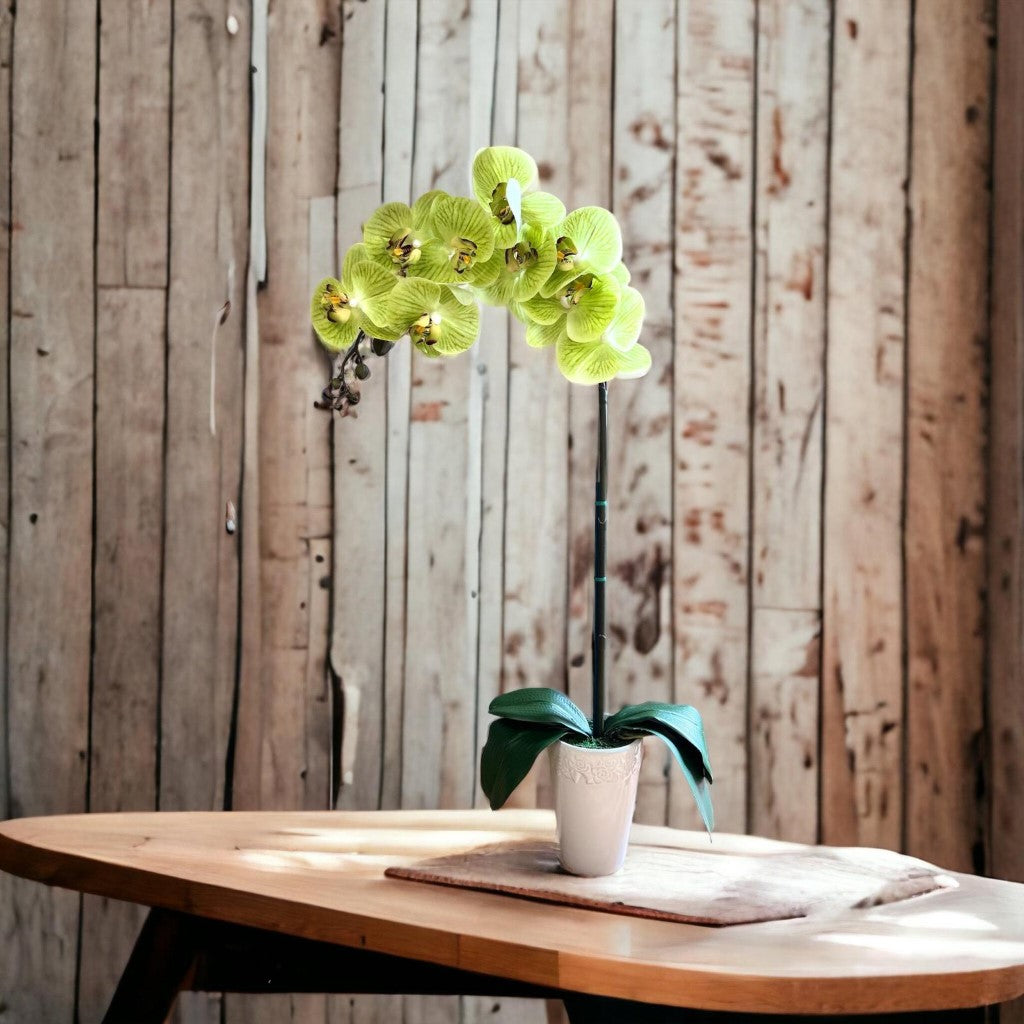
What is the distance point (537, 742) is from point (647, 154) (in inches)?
37.7

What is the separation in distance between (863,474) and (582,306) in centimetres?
72

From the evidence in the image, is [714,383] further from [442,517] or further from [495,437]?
[442,517]

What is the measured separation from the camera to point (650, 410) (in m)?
1.51

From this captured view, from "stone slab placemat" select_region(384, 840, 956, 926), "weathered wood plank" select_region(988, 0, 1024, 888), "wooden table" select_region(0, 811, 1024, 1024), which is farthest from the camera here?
"weathered wood plank" select_region(988, 0, 1024, 888)

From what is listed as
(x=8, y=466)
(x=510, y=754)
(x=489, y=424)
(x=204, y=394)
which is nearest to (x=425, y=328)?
(x=510, y=754)

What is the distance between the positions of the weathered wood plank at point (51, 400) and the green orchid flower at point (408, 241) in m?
0.70

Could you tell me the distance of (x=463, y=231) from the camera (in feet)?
3.12

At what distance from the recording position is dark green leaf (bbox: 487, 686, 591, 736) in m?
Result: 0.94

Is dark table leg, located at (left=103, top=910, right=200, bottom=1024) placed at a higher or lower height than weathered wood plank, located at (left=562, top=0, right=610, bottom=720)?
lower

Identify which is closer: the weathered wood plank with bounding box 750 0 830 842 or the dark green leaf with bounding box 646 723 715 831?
the dark green leaf with bounding box 646 723 715 831

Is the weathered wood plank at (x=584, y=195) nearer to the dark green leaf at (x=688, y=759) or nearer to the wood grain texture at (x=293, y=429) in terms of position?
the wood grain texture at (x=293, y=429)

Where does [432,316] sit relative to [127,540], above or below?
above

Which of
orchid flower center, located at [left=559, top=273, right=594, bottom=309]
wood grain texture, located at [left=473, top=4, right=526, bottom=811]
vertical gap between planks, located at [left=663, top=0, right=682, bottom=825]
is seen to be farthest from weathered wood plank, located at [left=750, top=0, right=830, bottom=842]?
orchid flower center, located at [left=559, top=273, right=594, bottom=309]

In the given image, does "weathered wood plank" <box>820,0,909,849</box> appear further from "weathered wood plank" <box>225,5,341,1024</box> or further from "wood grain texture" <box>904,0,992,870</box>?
"weathered wood plank" <box>225,5,341,1024</box>
